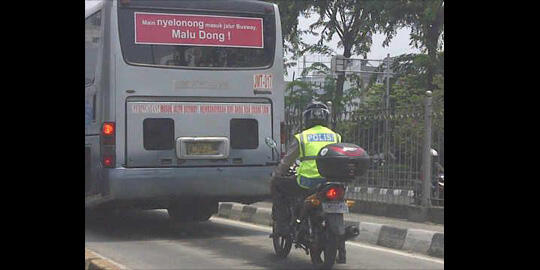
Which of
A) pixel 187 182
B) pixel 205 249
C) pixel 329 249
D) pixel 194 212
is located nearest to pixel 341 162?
pixel 329 249

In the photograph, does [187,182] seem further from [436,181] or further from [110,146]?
[436,181]

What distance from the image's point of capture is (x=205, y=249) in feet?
28.0

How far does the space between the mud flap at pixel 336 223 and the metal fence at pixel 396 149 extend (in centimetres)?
396

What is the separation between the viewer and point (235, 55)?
9633 mm

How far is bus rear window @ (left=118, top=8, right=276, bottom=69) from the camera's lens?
9203 millimetres

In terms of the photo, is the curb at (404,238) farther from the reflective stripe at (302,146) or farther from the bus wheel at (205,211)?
the bus wheel at (205,211)

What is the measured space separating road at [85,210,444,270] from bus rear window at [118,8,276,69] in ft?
6.98

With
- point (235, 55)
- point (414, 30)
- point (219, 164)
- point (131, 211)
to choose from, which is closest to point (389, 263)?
point (219, 164)

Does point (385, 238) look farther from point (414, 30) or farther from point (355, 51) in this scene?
point (414, 30)

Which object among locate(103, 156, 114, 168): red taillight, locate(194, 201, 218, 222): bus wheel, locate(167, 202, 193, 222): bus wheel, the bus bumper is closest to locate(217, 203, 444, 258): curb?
the bus bumper

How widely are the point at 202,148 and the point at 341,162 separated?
11.5 ft

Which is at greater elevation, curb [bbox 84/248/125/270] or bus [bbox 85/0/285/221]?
bus [bbox 85/0/285/221]

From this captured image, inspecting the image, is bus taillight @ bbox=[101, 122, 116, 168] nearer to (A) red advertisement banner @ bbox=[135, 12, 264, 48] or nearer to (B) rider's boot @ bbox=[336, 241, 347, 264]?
(A) red advertisement banner @ bbox=[135, 12, 264, 48]
